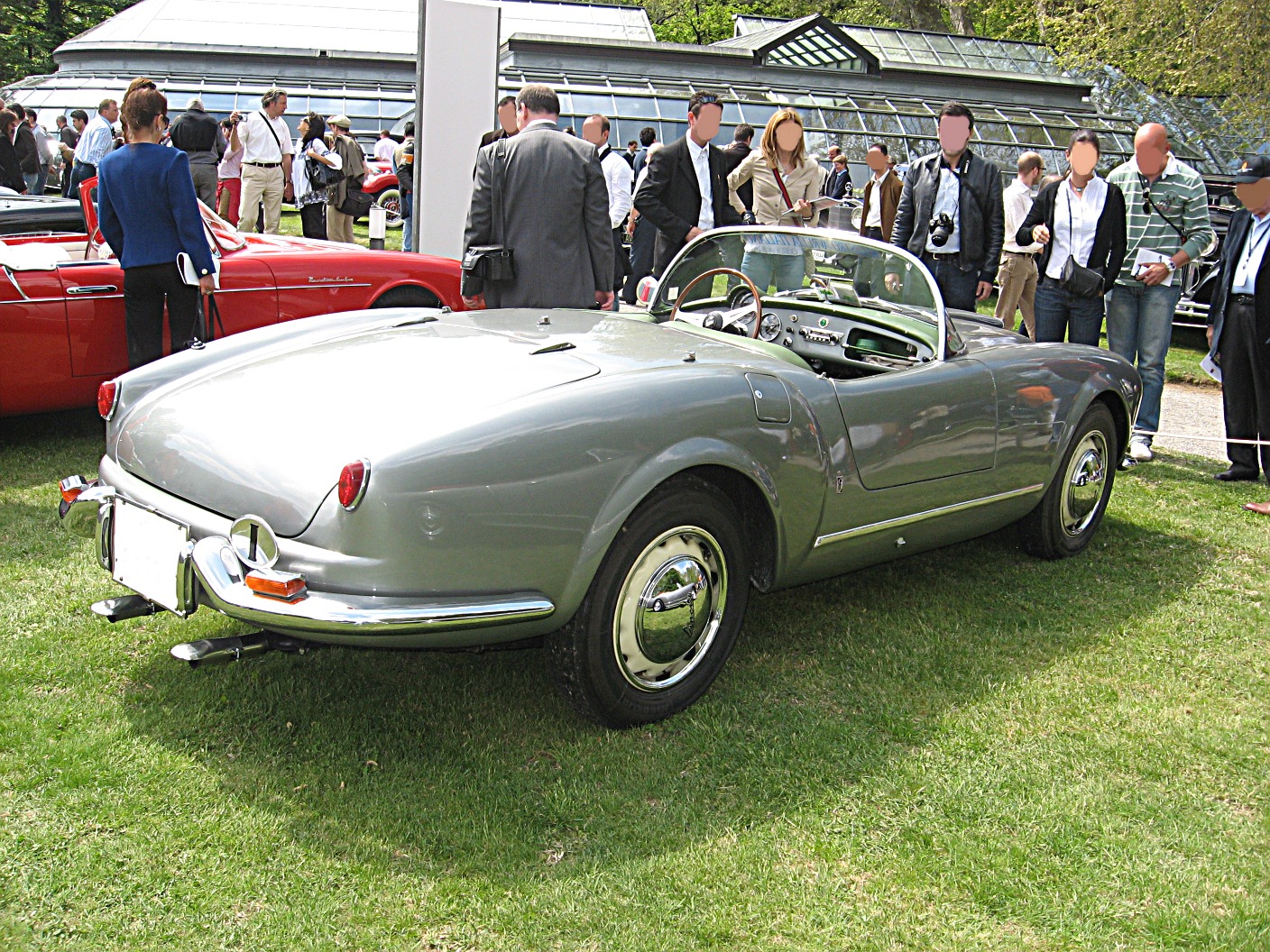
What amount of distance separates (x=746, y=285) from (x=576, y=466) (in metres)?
1.78

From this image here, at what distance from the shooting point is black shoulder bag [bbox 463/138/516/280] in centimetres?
564

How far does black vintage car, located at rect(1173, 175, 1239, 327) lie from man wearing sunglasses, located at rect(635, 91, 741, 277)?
690 centimetres

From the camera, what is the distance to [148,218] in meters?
5.70

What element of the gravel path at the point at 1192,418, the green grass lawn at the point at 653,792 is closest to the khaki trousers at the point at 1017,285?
the gravel path at the point at 1192,418

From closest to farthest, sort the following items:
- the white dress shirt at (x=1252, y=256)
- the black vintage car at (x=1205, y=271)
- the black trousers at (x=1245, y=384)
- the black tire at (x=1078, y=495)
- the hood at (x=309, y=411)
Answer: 1. the hood at (x=309, y=411)
2. the black tire at (x=1078, y=495)
3. the white dress shirt at (x=1252, y=256)
4. the black trousers at (x=1245, y=384)
5. the black vintage car at (x=1205, y=271)

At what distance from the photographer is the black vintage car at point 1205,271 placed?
11.9 m

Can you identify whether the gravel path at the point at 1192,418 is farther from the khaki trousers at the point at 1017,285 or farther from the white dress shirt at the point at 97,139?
the white dress shirt at the point at 97,139

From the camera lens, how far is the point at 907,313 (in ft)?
14.5

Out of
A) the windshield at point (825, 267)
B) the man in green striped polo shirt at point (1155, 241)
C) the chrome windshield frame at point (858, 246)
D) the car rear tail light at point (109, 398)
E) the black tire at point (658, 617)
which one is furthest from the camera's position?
the man in green striped polo shirt at point (1155, 241)

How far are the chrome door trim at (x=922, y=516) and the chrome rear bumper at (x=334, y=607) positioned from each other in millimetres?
1267

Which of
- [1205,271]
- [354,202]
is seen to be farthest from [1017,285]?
[354,202]

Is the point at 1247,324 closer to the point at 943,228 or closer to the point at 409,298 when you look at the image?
the point at 943,228

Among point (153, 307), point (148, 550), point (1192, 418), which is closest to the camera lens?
point (148, 550)

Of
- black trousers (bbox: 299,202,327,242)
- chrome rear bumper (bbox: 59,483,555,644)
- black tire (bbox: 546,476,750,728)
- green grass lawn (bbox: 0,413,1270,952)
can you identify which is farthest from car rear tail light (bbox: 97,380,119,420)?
black trousers (bbox: 299,202,327,242)
